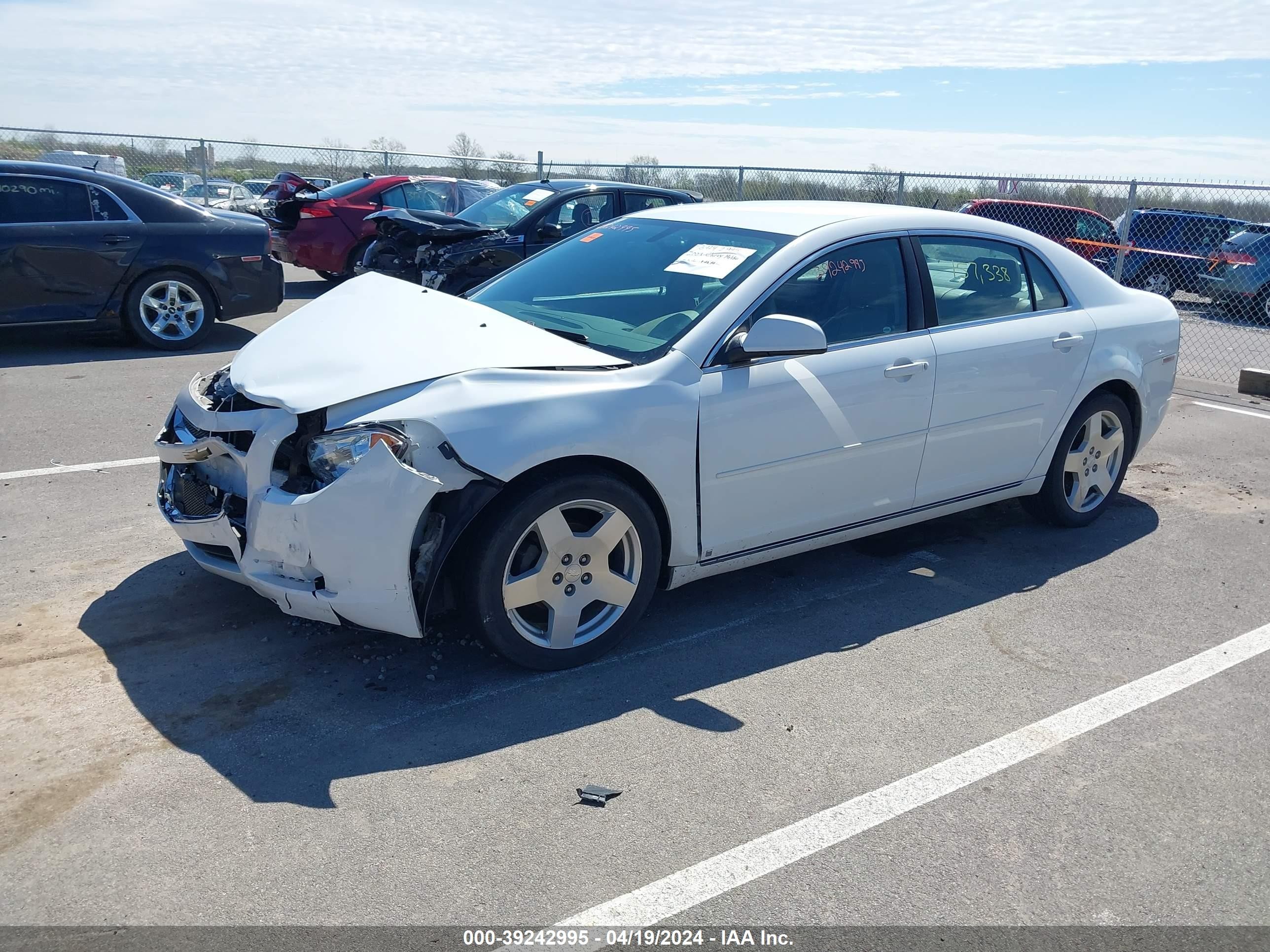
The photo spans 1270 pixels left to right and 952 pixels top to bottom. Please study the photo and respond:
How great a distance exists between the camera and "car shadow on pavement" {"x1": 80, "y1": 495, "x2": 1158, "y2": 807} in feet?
11.7

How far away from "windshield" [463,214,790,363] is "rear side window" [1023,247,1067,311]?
1596 millimetres

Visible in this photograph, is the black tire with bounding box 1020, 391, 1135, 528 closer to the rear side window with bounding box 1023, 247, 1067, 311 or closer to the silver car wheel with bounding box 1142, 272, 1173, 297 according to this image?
the rear side window with bounding box 1023, 247, 1067, 311

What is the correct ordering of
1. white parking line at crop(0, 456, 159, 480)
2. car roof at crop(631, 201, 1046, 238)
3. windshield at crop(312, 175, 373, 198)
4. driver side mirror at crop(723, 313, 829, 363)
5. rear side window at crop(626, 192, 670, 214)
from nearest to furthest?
driver side mirror at crop(723, 313, 829, 363), car roof at crop(631, 201, 1046, 238), white parking line at crop(0, 456, 159, 480), rear side window at crop(626, 192, 670, 214), windshield at crop(312, 175, 373, 198)

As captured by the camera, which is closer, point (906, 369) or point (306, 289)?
point (906, 369)

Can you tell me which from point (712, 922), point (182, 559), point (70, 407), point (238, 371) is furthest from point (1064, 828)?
point (70, 407)

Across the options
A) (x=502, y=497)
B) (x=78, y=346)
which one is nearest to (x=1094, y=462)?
(x=502, y=497)

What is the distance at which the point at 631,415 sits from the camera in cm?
404

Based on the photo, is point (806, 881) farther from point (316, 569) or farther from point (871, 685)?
point (316, 569)

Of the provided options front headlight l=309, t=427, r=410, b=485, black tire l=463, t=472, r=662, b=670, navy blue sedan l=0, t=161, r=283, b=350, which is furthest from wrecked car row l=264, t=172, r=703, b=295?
front headlight l=309, t=427, r=410, b=485

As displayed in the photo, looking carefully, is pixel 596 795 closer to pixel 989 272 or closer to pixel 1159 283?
pixel 989 272

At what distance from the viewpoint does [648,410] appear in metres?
4.08

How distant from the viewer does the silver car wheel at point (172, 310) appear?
980 centimetres

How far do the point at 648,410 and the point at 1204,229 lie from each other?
17804 millimetres

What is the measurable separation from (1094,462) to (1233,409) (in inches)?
176
